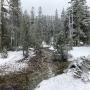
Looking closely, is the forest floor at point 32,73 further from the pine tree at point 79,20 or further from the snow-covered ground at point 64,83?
the pine tree at point 79,20

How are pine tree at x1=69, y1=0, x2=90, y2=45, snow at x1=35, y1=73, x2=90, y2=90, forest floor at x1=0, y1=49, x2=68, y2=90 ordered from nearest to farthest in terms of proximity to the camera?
snow at x1=35, y1=73, x2=90, y2=90
forest floor at x1=0, y1=49, x2=68, y2=90
pine tree at x1=69, y1=0, x2=90, y2=45

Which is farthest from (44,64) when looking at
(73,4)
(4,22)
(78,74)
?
(73,4)

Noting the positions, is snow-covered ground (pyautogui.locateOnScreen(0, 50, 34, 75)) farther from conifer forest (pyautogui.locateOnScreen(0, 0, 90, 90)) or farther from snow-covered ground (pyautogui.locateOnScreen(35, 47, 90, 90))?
snow-covered ground (pyautogui.locateOnScreen(35, 47, 90, 90))

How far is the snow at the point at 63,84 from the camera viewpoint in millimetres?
20288

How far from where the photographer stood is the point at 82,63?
24.4 m

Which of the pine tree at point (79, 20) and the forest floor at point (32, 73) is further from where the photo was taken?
the pine tree at point (79, 20)

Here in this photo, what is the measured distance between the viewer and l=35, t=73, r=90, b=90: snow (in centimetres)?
2029

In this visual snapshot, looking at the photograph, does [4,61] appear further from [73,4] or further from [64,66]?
[73,4]

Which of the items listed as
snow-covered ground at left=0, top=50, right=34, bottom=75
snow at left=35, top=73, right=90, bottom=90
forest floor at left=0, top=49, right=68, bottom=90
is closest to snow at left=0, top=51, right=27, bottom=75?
snow-covered ground at left=0, top=50, right=34, bottom=75

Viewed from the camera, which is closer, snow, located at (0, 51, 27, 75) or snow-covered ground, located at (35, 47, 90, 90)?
snow-covered ground, located at (35, 47, 90, 90)

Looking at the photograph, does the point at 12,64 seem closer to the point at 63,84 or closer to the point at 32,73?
the point at 32,73

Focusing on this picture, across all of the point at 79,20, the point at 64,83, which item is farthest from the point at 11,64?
the point at 79,20

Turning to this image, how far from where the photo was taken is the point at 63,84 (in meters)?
21.1

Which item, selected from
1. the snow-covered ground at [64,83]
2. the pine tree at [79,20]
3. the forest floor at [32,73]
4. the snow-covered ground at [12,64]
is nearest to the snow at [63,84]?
the snow-covered ground at [64,83]
